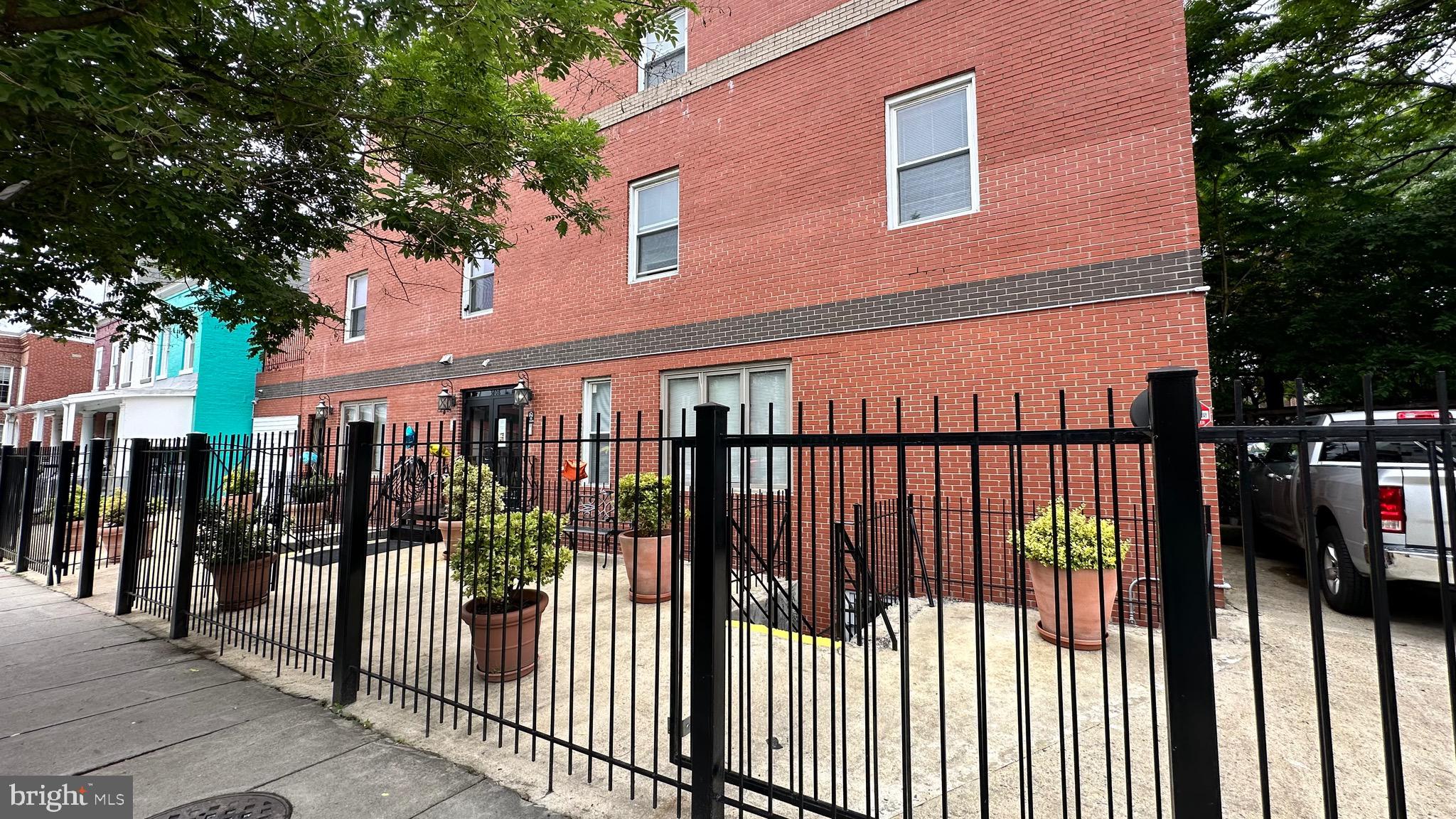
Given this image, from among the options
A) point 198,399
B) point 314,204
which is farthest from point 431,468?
point 198,399

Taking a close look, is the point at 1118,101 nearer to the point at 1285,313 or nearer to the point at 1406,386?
the point at 1406,386

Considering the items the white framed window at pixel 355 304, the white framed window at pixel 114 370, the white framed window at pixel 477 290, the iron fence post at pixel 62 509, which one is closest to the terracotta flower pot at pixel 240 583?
the iron fence post at pixel 62 509

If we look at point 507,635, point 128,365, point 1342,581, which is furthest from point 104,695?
point 128,365

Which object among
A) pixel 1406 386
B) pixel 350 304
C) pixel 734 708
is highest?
pixel 350 304

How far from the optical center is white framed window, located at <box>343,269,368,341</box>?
14.1 meters

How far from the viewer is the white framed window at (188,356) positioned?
1744 centimetres

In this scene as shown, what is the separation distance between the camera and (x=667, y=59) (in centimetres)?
978

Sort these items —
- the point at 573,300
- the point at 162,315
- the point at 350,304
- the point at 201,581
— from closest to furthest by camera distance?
the point at 201,581 < the point at 162,315 < the point at 573,300 < the point at 350,304

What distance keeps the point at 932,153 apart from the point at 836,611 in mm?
6226

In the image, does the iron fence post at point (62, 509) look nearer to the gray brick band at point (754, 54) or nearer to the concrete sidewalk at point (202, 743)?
the concrete sidewalk at point (202, 743)

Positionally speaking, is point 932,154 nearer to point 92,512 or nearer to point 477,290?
point 477,290

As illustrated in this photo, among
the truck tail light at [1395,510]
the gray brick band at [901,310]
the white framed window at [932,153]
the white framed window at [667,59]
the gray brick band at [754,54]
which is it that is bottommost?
the truck tail light at [1395,510]

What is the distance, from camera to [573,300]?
10.0 meters

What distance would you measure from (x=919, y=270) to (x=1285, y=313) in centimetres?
882
